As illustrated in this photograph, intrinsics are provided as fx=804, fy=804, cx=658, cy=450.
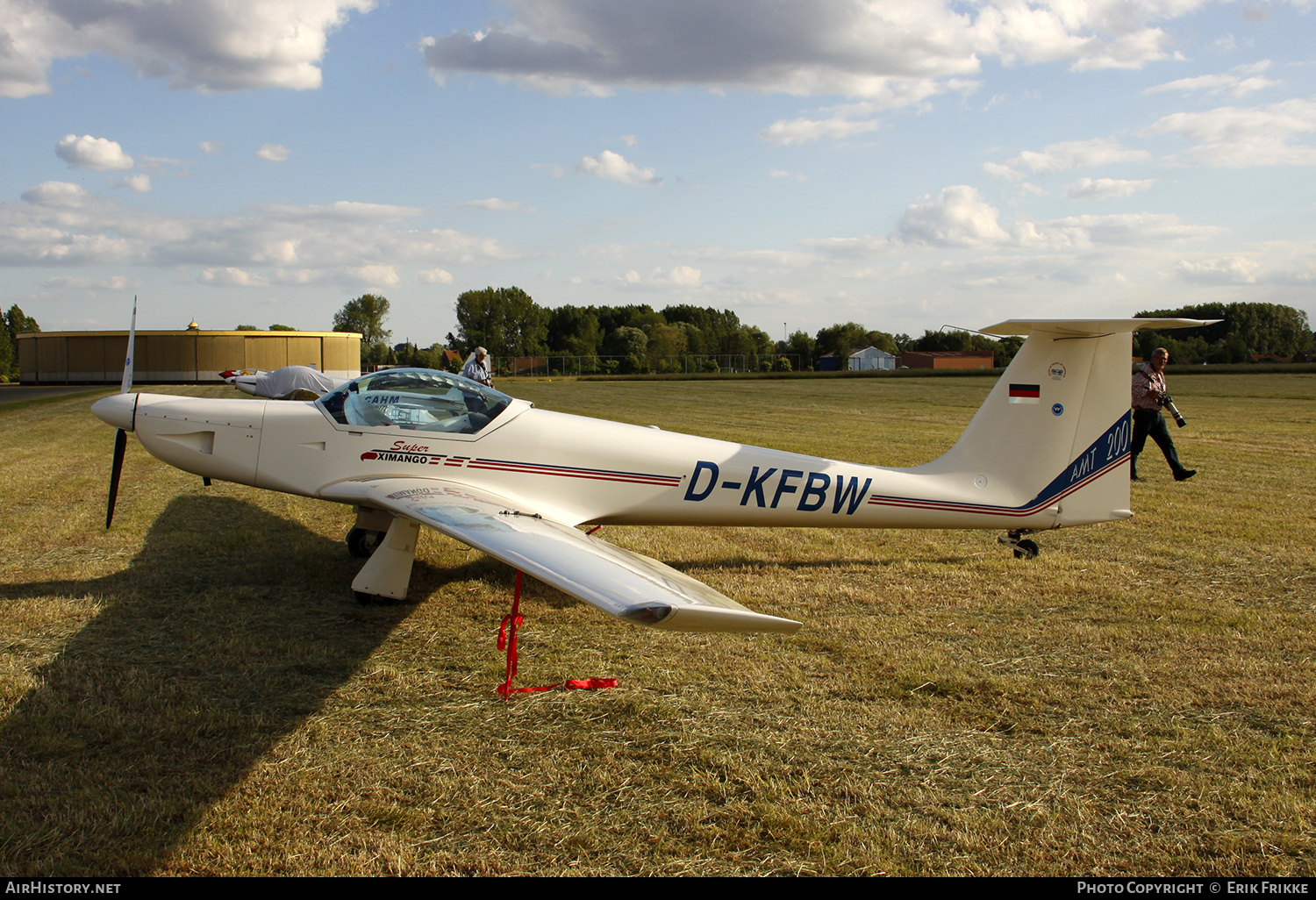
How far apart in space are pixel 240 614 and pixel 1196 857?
5589mm

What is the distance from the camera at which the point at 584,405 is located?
30203 millimetres

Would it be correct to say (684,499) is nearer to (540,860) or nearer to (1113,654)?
(1113,654)

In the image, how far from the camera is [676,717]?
412 centimetres

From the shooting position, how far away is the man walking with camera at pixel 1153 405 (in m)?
10.7

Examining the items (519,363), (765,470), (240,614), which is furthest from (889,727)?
(519,363)

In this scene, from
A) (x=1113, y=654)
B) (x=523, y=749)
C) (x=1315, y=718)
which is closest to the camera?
Answer: (x=523, y=749)

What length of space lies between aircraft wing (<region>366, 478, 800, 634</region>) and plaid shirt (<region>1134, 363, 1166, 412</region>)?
29.2 ft

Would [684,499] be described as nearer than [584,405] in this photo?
Yes

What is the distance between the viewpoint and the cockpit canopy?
21.2 feet

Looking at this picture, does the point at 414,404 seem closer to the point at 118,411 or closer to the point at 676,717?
the point at 118,411

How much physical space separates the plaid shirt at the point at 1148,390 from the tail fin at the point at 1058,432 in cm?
484

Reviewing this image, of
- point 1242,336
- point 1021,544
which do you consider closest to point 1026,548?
point 1021,544

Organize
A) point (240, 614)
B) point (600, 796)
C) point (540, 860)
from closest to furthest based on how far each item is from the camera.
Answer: point (540, 860), point (600, 796), point (240, 614)

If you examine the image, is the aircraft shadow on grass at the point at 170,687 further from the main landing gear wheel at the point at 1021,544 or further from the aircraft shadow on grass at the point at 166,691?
the main landing gear wheel at the point at 1021,544
